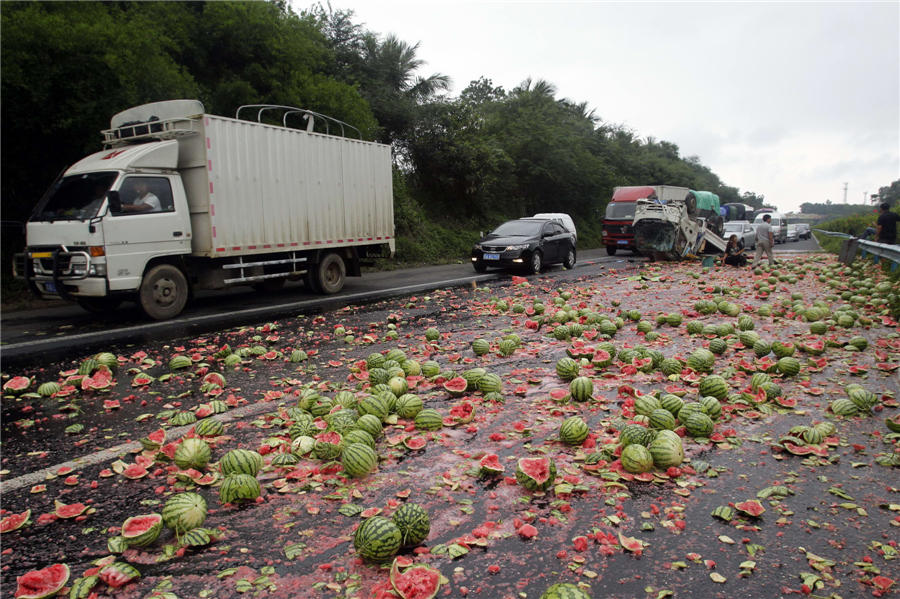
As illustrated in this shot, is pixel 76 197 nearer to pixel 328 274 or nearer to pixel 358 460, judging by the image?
pixel 328 274

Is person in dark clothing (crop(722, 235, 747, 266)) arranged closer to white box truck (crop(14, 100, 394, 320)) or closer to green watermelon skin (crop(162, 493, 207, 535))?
white box truck (crop(14, 100, 394, 320))

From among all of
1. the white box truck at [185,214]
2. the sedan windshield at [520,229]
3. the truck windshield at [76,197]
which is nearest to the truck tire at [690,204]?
the sedan windshield at [520,229]

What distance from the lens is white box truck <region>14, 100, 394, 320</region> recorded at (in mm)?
10086

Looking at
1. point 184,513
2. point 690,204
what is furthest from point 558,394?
point 690,204

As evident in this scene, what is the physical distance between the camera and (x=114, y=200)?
1002 centimetres

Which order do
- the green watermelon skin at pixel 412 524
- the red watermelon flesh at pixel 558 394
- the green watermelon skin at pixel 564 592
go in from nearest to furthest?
the green watermelon skin at pixel 564 592
the green watermelon skin at pixel 412 524
the red watermelon flesh at pixel 558 394

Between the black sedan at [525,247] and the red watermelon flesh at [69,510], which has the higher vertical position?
the black sedan at [525,247]

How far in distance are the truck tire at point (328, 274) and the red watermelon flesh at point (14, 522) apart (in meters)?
10.9

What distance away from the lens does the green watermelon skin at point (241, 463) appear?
3.79 m

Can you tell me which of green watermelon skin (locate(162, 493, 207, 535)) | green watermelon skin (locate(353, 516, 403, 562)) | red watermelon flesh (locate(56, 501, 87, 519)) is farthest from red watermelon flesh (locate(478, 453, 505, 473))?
red watermelon flesh (locate(56, 501, 87, 519))

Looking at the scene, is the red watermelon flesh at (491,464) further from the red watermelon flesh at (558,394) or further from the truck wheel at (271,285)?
the truck wheel at (271,285)

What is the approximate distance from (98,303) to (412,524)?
34.2 ft

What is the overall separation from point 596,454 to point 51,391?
576 centimetres

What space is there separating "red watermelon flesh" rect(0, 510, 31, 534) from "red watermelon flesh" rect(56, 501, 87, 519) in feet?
0.53
